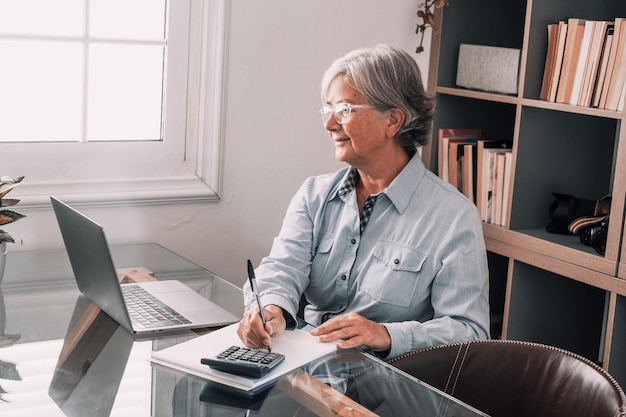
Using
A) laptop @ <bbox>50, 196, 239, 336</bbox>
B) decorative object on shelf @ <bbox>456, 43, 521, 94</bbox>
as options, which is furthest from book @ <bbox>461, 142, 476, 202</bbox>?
laptop @ <bbox>50, 196, 239, 336</bbox>

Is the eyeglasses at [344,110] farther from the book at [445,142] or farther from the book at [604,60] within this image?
the book at [445,142]

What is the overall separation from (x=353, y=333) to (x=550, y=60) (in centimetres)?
150

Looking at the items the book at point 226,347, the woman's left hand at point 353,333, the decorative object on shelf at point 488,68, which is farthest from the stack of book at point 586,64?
the book at point 226,347

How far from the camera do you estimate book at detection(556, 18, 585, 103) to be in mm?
2824

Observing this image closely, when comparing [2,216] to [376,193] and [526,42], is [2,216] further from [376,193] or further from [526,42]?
[526,42]

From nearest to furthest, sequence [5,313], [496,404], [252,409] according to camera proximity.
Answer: [252,409], [496,404], [5,313]

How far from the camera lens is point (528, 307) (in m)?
3.13

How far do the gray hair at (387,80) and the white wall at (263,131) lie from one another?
0.69 m

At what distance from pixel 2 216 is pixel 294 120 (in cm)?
117

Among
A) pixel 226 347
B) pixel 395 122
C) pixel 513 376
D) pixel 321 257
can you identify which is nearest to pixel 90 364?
pixel 226 347

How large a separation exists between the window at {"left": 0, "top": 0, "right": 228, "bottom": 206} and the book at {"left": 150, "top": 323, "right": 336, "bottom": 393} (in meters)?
0.99

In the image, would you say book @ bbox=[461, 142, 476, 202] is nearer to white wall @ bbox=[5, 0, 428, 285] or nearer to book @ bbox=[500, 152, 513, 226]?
book @ bbox=[500, 152, 513, 226]

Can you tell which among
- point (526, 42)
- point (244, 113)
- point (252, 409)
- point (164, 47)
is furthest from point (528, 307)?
point (252, 409)

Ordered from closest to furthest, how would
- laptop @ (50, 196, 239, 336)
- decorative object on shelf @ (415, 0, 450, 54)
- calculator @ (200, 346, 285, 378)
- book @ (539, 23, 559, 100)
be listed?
calculator @ (200, 346, 285, 378) < laptop @ (50, 196, 239, 336) < book @ (539, 23, 559, 100) < decorative object on shelf @ (415, 0, 450, 54)
